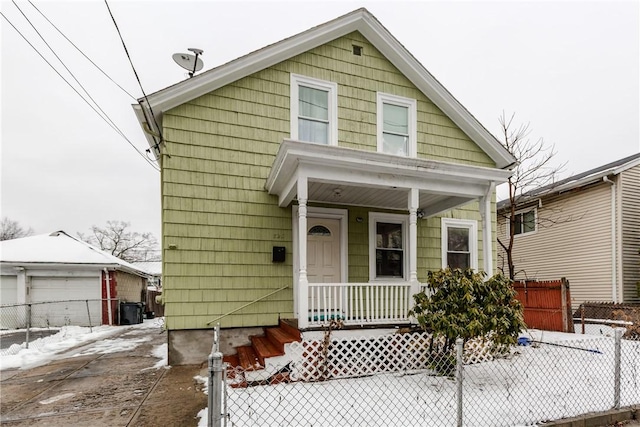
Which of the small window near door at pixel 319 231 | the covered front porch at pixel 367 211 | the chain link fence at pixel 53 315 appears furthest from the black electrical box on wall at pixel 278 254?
the chain link fence at pixel 53 315

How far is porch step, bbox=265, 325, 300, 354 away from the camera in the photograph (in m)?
5.10

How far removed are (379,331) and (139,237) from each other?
42.3 m

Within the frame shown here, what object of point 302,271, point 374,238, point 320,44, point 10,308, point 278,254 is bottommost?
point 10,308

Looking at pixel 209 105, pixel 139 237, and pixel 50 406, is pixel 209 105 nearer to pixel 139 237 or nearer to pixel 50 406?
pixel 50 406

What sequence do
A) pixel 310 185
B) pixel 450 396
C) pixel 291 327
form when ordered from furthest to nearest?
pixel 310 185, pixel 291 327, pixel 450 396

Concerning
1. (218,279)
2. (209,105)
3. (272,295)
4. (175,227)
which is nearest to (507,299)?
(272,295)

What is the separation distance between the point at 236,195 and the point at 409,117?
4563mm

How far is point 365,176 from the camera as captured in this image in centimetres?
563

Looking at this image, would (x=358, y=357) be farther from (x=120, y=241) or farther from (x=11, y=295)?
(x=120, y=241)

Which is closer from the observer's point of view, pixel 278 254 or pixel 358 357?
pixel 358 357

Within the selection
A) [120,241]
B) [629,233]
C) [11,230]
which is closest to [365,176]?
[629,233]

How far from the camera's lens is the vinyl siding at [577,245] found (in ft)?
37.7

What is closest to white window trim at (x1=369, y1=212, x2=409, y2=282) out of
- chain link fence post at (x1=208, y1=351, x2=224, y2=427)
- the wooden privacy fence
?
the wooden privacy fence

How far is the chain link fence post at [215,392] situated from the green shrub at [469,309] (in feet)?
11.3
